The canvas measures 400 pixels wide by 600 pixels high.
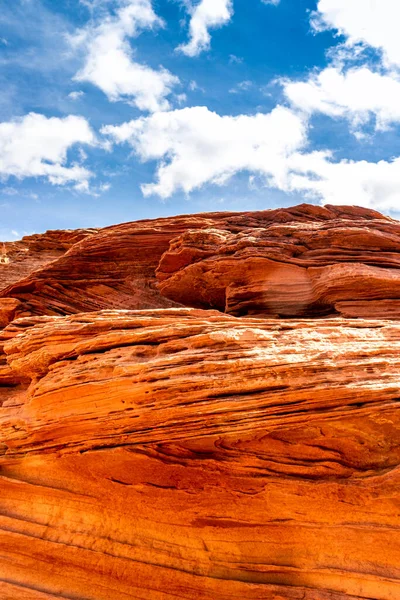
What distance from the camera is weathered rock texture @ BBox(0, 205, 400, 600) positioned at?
9086mm

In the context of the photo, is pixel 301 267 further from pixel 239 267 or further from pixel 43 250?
pixel 43 250

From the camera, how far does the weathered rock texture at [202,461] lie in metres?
9.09

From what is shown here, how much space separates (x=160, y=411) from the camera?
942cm

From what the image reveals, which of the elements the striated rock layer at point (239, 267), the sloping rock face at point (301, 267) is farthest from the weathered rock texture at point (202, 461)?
the striated rock layer at point (239, 267)

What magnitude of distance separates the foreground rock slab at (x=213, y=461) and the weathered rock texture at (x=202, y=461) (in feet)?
0.11

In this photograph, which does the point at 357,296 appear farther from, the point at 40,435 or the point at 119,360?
the point at 40,435

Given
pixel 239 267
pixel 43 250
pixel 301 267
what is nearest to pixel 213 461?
pixel 239 267

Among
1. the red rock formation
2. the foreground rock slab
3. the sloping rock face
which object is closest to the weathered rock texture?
the foreground rock slab

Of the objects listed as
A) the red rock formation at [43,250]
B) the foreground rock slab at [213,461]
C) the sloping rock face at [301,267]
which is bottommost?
the foreground rock slab at [213,461]

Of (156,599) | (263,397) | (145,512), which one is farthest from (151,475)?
(263,397)

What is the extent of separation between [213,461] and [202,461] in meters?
0.28

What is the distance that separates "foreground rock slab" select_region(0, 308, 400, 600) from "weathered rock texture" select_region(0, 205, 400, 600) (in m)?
0.03

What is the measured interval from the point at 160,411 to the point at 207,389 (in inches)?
50.1

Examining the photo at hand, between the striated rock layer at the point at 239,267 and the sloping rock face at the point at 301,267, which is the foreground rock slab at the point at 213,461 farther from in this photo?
the striated rock layer at the point at 239,267
